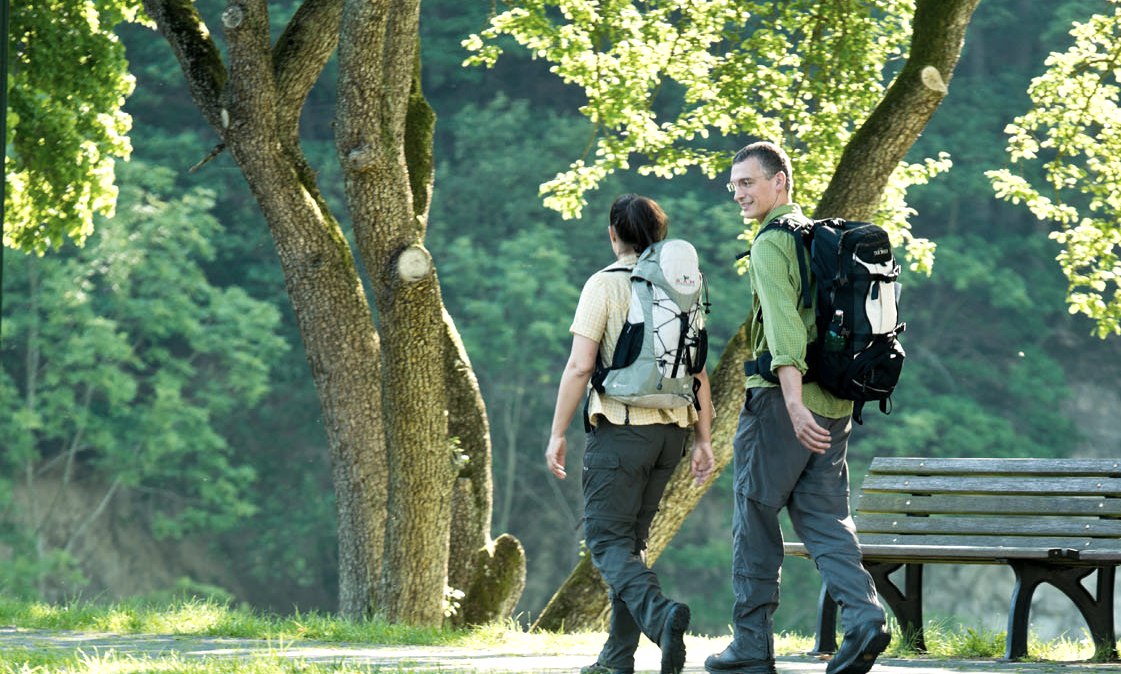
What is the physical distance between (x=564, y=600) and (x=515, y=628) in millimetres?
1281

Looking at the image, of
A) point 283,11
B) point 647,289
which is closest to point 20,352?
point 283,11

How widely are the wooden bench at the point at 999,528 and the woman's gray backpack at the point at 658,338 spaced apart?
139 cm

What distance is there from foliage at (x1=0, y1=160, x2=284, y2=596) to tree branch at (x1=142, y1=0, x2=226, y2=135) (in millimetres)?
22024

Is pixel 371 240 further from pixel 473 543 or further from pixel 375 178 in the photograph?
pixel 473 543

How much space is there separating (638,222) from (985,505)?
243cm

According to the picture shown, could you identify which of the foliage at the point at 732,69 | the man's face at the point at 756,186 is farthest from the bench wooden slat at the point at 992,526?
the foliage at the point at 732,69

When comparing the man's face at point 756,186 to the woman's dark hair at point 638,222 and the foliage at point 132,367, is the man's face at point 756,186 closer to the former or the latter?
the woman's dark hair at point 638,222

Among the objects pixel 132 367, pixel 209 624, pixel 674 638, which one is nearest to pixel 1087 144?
pixel 209 624

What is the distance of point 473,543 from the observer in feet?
34.2

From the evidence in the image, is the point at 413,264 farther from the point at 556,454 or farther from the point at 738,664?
the point at 738,664

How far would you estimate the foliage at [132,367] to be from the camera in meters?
30.9

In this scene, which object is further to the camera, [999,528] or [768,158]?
[999,528]

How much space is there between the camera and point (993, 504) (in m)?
6.95

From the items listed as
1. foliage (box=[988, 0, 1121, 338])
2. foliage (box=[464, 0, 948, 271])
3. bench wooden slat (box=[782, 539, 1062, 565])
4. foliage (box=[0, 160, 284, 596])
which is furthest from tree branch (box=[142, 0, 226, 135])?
foliage (box=[0, 160, 284, 596])
